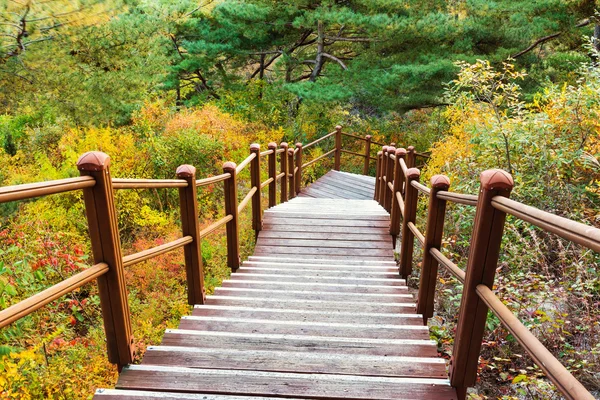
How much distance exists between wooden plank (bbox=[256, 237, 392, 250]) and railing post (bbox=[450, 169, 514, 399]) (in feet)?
10.9

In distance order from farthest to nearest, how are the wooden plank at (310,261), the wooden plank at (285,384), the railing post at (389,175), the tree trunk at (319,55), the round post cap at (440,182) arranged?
the tree trunk at (319,55)
the railing post at (389,175)
the wooden plank at (310,261)
the round post cap at (440,182)
the wooden plank at (285,384)

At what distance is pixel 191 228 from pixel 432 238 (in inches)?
69.8

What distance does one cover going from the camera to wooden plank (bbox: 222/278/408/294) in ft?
12.5

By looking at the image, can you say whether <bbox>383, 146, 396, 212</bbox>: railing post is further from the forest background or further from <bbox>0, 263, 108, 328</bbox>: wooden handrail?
<bbox>0, 263, 108, 328</bbox>: wooden handrail

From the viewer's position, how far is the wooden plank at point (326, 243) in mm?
5375

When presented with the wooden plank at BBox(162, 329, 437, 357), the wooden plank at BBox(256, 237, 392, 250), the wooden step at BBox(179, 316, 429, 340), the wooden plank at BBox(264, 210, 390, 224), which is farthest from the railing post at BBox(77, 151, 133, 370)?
the wooden plank at BBox(264, 210, 390, 224)

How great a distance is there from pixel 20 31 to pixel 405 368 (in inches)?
319

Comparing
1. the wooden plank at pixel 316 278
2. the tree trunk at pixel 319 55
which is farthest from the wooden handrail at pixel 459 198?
the tree trunk at pixel 319 55

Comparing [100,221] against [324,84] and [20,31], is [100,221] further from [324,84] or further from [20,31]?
[324,84]

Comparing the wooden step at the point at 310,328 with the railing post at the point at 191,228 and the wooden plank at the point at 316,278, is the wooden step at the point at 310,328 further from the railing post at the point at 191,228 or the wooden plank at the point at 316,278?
the wooden plank at the point at 316,278

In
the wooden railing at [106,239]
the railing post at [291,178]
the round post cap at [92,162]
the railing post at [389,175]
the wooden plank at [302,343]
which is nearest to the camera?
the wooden railing at [106,239]

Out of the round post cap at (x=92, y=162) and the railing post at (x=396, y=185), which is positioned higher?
the round post cap at (x=92, y=162)

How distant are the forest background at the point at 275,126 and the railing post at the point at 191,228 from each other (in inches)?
47.0

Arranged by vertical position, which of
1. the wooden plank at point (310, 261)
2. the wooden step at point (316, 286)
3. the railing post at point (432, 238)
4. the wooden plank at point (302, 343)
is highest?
the railing post at point (432, 238)
